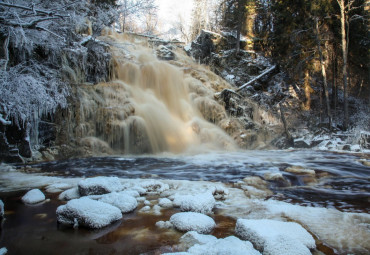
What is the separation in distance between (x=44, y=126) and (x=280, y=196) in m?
6.70

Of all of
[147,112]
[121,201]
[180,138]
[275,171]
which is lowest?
[275,171]

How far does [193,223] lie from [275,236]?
71 centimetres

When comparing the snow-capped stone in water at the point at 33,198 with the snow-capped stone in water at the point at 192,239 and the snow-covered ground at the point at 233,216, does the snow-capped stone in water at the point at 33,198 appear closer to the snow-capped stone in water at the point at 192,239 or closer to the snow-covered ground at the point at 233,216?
the snow-covered ground at the point at 233,216

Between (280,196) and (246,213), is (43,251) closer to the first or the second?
(246,213)

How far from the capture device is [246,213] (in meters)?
2.66

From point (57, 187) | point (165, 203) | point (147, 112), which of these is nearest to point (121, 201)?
point (165, 203)

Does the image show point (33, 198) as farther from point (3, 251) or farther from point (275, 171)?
point (275, 171)

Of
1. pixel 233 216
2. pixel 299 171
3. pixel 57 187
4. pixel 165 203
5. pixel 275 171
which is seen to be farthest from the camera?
pixel 275 171

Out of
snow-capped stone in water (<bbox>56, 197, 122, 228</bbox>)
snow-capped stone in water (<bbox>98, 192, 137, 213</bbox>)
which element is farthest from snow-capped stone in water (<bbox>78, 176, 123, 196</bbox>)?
snow-capped stone in water (<bbox>56, 197, 122, 228</bbox>)

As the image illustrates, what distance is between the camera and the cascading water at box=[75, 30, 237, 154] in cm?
798

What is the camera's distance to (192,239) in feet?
6.57

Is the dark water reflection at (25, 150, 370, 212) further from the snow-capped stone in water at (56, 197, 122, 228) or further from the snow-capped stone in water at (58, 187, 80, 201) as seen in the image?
the snow-capped stone in water at (56, 197, 122, 228)

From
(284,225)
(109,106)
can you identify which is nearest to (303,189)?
(284,225)

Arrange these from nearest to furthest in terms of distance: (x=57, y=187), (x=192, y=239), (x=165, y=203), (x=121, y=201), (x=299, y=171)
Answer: (x=192, y=239) < (x=121, y=201) < (x=165, y=203) < (x=57, y=187) < (x=299, y=171)
